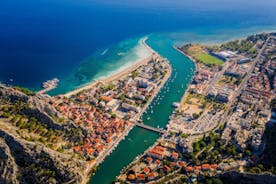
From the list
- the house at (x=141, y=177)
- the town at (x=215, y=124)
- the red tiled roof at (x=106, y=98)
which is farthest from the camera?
the red tiled roof at (x=106, y=98)

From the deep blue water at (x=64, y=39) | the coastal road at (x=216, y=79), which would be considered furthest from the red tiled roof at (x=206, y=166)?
the deep blue water at (x=64, y=39)

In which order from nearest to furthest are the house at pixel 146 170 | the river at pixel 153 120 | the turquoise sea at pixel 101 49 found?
the house at pixel 146 170
the river at pixel 153 120
the turquoise sea at pixel 101 49

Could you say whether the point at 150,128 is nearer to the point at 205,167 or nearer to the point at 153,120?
the point at 153,120

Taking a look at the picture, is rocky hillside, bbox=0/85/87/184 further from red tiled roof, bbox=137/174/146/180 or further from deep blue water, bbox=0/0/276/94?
deep blue water, bbox=0/0/276/94

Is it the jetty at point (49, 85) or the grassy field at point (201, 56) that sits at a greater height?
the grassy field at point (201, 56)

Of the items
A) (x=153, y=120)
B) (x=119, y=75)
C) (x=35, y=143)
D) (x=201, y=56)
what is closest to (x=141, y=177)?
(x=35, y=143)

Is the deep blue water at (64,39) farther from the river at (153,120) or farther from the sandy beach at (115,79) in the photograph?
the river at (153,120)
